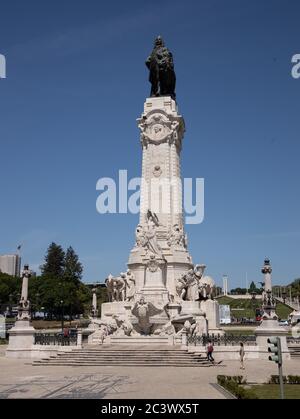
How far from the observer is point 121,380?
70.8 ft

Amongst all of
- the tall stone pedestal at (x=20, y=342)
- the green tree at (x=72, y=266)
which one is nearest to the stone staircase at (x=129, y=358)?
the tall stone pedestal at (x=20, y=342)

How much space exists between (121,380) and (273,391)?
663 cm

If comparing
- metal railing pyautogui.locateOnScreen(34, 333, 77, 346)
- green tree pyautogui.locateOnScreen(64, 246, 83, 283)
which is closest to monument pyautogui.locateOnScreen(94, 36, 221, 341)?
metal railing pyautogui.locateOnScreen(34, 333, 77, 346)

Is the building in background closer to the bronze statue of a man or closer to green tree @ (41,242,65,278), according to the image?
green tree @ (41,242,65,278)

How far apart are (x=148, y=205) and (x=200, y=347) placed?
15.9 meters

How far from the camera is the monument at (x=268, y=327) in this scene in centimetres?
3200

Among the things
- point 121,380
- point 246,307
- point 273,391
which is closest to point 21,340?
point 121,380

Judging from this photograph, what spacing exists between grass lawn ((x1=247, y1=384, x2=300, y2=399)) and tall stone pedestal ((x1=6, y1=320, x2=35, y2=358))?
19.5m

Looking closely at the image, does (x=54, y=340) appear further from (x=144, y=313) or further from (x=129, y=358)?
(x=129, y=358)

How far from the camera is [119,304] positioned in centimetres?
3966

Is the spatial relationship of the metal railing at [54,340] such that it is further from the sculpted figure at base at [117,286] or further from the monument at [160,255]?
the sculpted figure at base at [117,286]

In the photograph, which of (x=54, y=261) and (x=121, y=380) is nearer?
(x=121, y=380)

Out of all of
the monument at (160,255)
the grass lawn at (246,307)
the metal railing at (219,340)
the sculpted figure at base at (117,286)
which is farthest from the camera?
the grass lawn at (246,307)
